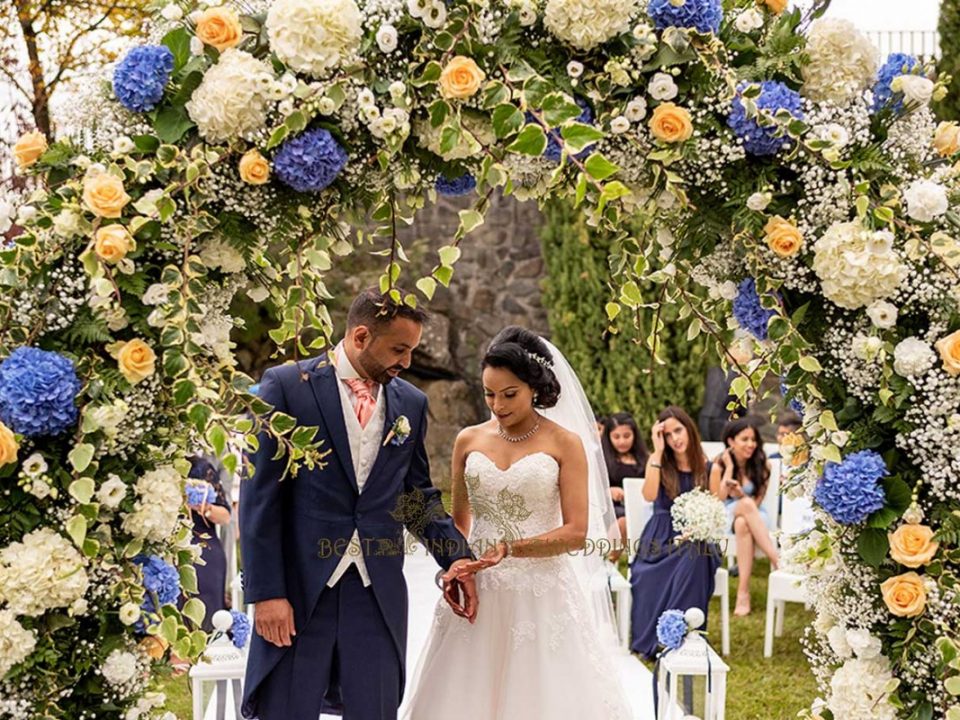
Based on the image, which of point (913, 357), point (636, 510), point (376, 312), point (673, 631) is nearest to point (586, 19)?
point (913, 357)

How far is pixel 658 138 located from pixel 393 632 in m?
2.03

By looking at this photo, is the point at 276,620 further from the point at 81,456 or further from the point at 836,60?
the point at 836,60

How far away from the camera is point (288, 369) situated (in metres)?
4.20

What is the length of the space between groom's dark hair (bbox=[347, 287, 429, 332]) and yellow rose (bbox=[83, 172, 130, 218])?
4.15 ft

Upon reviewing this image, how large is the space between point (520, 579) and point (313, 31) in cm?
253

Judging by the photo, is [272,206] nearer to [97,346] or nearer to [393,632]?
[97,346]

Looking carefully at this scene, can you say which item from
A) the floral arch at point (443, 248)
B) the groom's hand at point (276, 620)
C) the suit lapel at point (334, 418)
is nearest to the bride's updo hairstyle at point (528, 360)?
the suit lapel at point (334, 418)

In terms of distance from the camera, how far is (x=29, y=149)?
2975 mm

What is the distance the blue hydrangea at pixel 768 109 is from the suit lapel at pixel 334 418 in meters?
Result: 1.72

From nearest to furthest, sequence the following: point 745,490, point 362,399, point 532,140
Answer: point 532,140 < point 362,399 < point 745,490

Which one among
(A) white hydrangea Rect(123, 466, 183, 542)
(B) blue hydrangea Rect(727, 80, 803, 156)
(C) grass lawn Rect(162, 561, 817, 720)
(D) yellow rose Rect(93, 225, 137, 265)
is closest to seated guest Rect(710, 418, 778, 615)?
(C) grass lawn Rect(162, 561, 817, 720)

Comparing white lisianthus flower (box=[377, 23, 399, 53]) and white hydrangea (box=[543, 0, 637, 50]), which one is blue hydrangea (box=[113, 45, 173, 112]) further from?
white hydrangea (box=[543, 0, 637, 50])

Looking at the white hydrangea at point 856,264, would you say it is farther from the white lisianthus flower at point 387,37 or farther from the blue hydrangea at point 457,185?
the white lisianthus flower at point 387,37

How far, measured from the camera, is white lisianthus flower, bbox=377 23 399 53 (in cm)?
291
